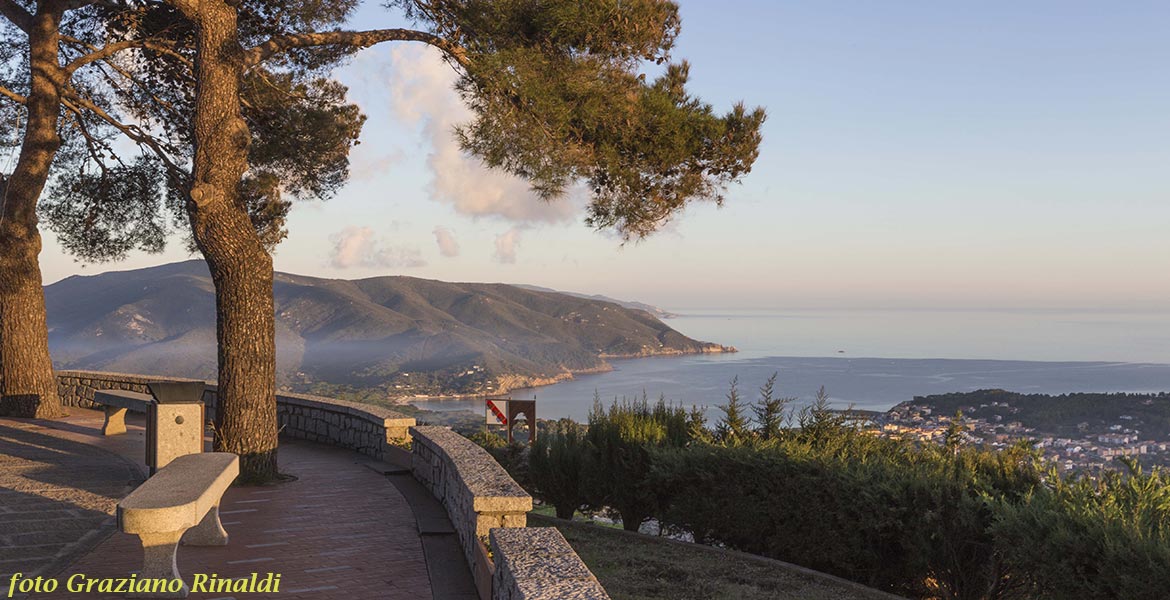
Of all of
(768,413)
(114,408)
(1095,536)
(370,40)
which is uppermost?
(370,40)

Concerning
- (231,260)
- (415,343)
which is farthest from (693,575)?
(415,343)

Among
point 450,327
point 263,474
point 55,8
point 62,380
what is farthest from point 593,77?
point 450,327

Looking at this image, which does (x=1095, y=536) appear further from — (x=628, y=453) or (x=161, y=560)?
(x=161, y=560)

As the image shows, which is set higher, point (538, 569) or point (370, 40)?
point (370, 40)

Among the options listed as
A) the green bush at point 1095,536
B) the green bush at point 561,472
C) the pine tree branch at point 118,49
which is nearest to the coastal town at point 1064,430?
the green bush at point 561,472

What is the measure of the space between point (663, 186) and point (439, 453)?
603cm

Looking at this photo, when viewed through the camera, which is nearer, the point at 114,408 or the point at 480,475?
the point at 480,475

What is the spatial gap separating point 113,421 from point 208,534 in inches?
335

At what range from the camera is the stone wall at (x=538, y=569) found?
138 inches

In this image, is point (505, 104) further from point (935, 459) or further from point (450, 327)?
point (450, 327)

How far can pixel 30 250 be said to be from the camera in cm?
1582

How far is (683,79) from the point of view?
41.4 feet

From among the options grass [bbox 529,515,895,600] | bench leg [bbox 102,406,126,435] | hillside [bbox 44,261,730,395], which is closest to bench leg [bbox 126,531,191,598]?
grass [bbox 529,515,895,600]

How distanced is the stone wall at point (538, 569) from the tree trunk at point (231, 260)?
6.21m
